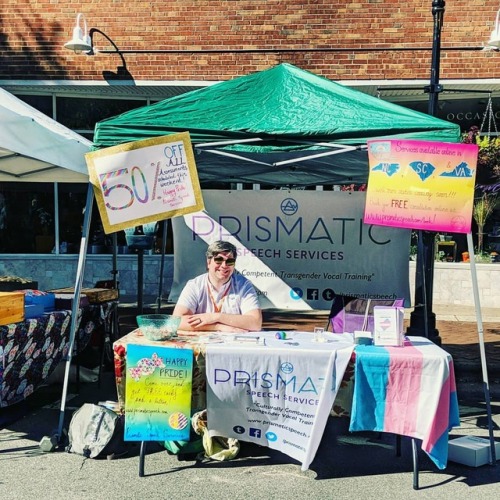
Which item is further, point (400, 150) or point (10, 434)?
point (10, 434)

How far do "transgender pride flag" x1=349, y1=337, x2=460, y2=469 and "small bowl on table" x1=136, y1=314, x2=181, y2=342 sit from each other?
1.38 metres

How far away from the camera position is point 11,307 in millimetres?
5355

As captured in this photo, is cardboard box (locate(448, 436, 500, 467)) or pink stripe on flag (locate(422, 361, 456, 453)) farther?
cardboard box (locate(448, 436, 500, 467))

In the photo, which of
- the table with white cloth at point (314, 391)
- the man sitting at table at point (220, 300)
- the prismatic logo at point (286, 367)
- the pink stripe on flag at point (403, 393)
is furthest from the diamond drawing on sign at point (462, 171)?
the prismatic logo at point (286, 367)

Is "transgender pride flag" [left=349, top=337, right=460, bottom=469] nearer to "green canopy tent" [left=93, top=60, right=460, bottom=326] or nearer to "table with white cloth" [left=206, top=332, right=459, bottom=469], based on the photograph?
"table with white cloth" [left=206, top=332, right=459, bottom=469]

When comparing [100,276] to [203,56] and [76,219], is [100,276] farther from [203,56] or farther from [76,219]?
[203,56]

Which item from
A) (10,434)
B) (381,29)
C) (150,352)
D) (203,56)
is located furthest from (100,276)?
(150,352)

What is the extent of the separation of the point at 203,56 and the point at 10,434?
9405mm

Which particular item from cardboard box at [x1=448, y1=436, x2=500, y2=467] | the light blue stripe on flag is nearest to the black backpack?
the light blue stripe on flag

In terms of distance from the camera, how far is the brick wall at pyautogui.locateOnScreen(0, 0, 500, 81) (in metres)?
12.8

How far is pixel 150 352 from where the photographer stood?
4648 millimetres

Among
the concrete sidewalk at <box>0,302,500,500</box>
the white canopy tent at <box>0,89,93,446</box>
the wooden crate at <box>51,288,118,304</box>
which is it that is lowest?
the concrete sidewalk at <box>0,302,500,500</box>

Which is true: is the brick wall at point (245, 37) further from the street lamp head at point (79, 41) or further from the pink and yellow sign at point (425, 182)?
the pink and yellow sign at point (425, 182)

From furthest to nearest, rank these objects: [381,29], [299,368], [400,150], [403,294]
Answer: [381,29] → [403,294] → [400,150] → [299,368]
